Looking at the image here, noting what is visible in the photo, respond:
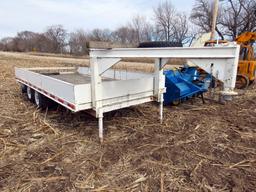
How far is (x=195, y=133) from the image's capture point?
4.03m

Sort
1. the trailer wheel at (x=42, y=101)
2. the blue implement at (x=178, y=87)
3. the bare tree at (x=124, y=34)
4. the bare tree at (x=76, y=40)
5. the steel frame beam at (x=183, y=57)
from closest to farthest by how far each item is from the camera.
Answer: the steel frame beam at (x=183, y=57), the trailer wheel at (x=42, y=101), the blue implement at (x=178, y=87), the bare tree at (x=124, y=34), the bare tree at (x=76, y=40)

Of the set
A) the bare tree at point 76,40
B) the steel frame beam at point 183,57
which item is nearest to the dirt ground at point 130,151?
the steel frame beam at point 183,57

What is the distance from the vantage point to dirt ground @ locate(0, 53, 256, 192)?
103 inches

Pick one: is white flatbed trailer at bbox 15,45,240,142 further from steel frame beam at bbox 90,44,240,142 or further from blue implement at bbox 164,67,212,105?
blue implement at bbox 164,67,212,105

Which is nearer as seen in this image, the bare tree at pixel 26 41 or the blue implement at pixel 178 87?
the blue implement at pixel 178 87

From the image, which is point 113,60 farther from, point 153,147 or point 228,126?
point 228,126

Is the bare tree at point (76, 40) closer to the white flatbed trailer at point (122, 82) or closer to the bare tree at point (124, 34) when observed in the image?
the bare tree at point (124, 34)

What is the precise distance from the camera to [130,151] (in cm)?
337

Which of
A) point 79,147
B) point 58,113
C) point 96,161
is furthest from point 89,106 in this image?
point 58,113

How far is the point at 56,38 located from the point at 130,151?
2507 inches

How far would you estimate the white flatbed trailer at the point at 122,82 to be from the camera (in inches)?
91.8

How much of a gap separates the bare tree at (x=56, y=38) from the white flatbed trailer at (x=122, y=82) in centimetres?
5517

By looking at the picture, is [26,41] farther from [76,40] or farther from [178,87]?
[178,87]

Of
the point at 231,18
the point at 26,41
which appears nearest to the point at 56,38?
the point at 26,41
